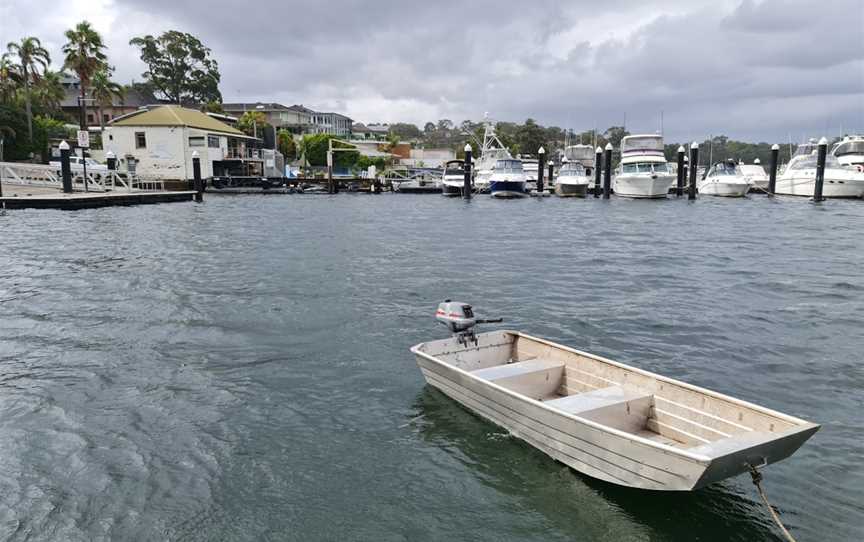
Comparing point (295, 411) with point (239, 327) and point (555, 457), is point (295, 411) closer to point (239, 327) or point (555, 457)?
point (555, 457)

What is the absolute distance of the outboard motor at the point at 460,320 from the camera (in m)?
9.26

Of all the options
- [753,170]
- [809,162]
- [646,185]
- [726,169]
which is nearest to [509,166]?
[646,185]

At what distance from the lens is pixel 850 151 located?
166 feet

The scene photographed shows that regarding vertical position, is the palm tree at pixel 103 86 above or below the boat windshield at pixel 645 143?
above

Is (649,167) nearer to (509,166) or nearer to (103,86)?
(509,166)

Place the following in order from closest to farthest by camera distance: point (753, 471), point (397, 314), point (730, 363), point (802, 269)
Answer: point (753, 471) < point (730, 363) < point (397, 314) < point (802, 269)

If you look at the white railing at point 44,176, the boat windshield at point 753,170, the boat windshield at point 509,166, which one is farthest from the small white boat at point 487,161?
the white railing at point 44,176

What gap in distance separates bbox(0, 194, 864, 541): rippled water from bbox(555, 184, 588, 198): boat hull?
3122 cm

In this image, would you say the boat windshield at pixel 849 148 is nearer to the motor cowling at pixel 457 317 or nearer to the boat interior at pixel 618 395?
the boat interior at pixel 618 395

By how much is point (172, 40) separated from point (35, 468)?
97.5m

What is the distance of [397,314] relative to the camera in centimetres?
1373

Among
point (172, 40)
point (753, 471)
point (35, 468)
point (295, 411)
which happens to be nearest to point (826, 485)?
point (753, 471)

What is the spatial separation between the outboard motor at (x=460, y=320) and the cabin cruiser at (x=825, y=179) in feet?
156

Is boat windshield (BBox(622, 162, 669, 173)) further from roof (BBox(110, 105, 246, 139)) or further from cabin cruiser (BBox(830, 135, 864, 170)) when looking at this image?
roof (BBox(110, 105, 246, 139))
